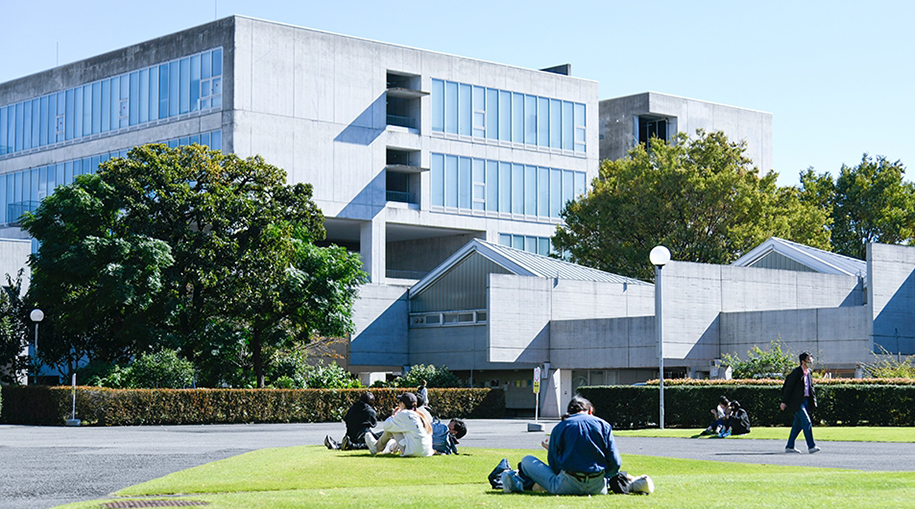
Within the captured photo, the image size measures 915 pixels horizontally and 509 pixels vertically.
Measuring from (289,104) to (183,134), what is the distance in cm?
566

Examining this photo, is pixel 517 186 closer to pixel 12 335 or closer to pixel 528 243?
pixel 528 243

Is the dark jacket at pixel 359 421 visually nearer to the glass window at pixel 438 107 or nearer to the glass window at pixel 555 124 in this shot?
the glass window at pixel 438 107

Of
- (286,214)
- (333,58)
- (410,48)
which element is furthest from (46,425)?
(410,48)

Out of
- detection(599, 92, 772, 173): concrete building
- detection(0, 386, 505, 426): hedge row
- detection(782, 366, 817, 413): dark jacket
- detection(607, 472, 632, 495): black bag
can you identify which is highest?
detection(599, 92, 772, 173): concrete building

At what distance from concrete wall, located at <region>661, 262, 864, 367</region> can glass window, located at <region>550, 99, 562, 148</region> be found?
22.0 metres

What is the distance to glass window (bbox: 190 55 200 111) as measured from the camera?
64.1 m

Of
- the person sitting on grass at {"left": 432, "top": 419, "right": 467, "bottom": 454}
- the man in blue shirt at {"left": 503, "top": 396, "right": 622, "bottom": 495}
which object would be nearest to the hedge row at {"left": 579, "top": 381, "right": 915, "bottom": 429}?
the person sitting on grass at {"left": 432, "top": 419, "right": 467, "bottom": 454}

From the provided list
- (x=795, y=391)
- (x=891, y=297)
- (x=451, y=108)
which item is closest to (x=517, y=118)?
(x=451, y=108)

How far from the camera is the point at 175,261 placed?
44.6 meters

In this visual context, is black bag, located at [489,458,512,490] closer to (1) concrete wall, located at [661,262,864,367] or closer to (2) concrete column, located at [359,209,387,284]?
(1) concrete wall, located at [661,262,864,367]

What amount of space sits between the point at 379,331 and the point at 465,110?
17.1 meters

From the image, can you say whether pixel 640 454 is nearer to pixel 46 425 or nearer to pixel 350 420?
pixel 350 420

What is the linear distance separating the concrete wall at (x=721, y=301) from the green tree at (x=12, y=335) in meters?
24.6

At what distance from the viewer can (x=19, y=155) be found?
73250 mm
